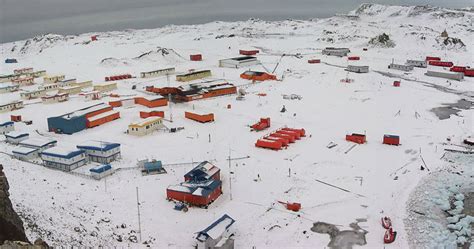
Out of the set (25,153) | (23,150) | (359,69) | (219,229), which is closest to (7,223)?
(219,229)

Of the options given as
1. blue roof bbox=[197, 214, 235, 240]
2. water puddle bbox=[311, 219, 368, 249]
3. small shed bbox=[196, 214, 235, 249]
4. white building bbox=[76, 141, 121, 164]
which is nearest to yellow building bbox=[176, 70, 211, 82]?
white building bbox=[76, 141, 121, 164]

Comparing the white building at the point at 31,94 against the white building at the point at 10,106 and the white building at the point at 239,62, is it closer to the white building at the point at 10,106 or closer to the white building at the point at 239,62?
the white building at the point at 10,106

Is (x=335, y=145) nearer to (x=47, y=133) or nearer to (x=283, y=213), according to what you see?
(x=283, y=213)

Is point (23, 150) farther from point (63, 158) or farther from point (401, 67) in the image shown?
point (401, 67)

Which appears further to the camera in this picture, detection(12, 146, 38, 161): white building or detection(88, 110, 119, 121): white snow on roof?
detection(88, 110, 119, 121): white snow on roof

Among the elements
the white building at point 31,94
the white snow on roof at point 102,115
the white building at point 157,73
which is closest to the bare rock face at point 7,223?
the white snow on roof at point 102,115

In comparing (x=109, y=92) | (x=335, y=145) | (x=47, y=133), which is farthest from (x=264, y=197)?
(x=109, y=92)

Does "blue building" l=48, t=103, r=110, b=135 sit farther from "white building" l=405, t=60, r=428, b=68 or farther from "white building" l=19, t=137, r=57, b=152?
"white building" l=405, t=60, r=428, b=68
